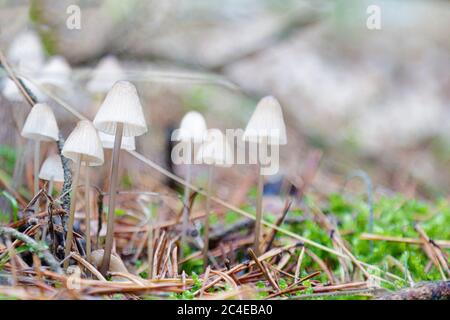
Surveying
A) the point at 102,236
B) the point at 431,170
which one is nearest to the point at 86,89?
the point at 102,236

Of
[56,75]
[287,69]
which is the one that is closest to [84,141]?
[56,75]

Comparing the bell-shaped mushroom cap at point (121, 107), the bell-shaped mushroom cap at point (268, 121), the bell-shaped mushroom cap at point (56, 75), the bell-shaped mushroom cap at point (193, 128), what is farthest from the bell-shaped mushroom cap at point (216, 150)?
the bell-shaped mushroom cap at point (56, 75)

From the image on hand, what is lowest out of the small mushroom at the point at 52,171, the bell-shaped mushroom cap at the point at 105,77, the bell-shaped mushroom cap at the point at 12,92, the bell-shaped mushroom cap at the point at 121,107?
the small mushroom at the point at 52,171

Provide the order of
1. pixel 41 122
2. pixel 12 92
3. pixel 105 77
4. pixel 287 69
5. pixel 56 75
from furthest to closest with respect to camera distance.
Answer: pixel 287 69 < pixel 105 77 < pixel 56 75 < pixel 12 92 < pixel 41 122

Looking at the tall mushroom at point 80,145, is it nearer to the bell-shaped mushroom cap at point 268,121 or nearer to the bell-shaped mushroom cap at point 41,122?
the bell-shaped mushroom cap at point 41,122

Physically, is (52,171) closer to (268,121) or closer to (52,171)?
(52,171)

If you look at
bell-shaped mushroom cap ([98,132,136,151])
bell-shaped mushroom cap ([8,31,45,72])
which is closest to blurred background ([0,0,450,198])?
bell-shaped mushroom cap ([8,31,45,72])
